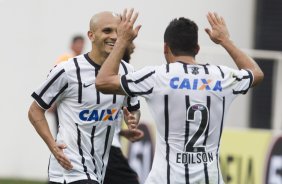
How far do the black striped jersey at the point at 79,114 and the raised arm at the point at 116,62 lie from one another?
1294mm

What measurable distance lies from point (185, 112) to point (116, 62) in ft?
1.98

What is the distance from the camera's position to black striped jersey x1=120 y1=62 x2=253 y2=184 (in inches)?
325

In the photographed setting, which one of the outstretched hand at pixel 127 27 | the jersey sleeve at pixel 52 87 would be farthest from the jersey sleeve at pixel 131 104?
the outstretched hand at pixel 127 27

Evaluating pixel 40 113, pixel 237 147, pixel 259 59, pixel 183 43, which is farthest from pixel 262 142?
pixel 183 43

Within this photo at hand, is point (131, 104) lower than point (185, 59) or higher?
lower

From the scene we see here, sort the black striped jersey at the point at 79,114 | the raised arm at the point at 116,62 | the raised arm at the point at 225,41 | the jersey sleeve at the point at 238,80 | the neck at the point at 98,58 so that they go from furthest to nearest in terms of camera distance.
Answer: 1. the neck at the point at 98,58
2. the black striped jersey at the point at 79,114
3. the raised arm at the point at 225,41
4. the jersey sleeve at the point at 238,80
5. the raised arm at the point at 116,62

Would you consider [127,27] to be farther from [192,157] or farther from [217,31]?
[192,157]

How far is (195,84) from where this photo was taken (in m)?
8.30

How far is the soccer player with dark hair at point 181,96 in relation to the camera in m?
8.22

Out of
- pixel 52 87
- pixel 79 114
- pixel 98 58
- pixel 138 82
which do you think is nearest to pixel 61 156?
pixel 79 114

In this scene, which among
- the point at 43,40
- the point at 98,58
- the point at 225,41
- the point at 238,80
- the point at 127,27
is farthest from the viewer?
the point at 43,40

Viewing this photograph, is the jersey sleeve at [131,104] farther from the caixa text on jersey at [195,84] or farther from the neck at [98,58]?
the caixa text on jersey at [195,84]

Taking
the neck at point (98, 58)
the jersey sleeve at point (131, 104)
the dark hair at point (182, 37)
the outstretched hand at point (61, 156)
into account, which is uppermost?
the dark hair at point (182, 37)

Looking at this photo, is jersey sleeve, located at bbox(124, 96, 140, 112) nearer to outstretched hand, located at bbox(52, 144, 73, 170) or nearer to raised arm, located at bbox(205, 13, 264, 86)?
outstretched hand, located at bbox(52, 144, 73, 170)
